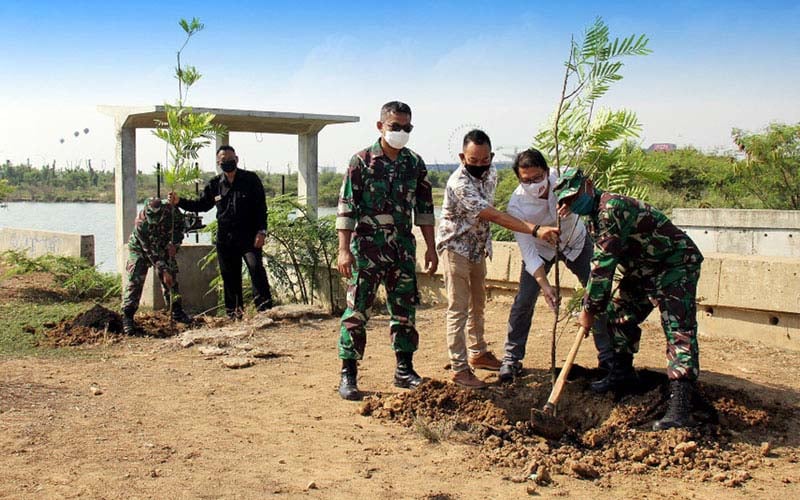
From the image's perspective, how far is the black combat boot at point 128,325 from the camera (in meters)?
7.65

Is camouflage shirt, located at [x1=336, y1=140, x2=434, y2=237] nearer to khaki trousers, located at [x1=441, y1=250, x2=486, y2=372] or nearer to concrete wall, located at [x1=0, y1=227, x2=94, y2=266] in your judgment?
khaki trousers, located at [x1=441, y1=250, x2=486, y2=372]

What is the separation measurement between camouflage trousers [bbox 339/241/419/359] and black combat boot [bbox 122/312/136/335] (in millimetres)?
3286

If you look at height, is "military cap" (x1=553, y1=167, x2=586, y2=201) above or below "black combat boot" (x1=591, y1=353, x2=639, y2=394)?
above

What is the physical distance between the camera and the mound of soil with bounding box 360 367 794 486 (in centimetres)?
410

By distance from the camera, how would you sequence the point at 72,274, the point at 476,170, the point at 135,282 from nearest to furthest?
the point at 476,170
the point at 135,282
the point at 72,274

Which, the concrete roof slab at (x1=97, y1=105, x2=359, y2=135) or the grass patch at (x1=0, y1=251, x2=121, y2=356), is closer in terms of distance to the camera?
the grass patch at (x1=0, y1=251, x2=121, y2=356)

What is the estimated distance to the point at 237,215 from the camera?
7.98 metres

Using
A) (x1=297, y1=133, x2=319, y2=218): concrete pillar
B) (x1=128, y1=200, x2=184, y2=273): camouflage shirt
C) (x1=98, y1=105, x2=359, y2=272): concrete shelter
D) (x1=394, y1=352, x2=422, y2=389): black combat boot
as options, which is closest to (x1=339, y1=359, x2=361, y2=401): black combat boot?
(x1=394, y1=352, x2=422, y2=389): black combat boot

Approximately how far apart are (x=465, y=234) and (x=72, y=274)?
7.97 meters

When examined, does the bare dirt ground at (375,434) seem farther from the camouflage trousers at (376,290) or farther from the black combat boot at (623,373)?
the camouflage trousers at (376,290)

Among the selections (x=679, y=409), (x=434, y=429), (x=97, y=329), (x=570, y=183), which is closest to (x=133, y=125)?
(x=97, y=329)

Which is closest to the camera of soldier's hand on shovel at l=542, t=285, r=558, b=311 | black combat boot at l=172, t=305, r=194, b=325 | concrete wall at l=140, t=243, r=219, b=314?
soldier's hand on shovel at l=542, t=285, r=558, b=311

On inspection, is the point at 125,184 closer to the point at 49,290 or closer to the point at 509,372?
the point at 49,290

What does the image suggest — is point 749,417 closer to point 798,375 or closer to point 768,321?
point 798,375
